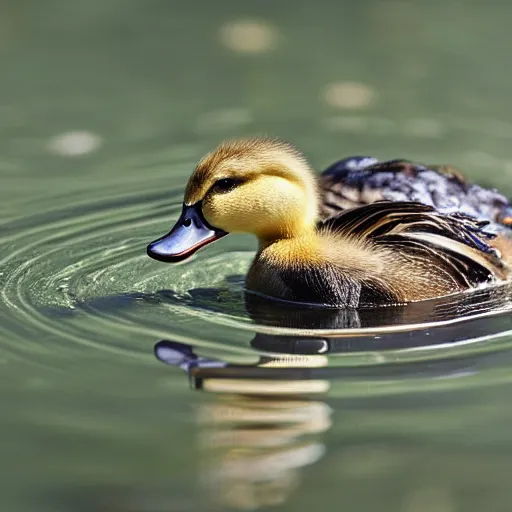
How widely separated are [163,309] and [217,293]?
445mm

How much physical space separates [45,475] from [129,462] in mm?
300

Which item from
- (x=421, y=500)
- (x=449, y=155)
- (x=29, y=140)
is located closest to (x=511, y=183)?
(x=449, y=155)

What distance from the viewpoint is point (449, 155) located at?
9.02m

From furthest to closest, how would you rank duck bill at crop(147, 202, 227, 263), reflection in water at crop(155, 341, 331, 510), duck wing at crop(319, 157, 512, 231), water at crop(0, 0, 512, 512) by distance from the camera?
duck wing at crop(319, 157, 512, 231)
duck bill at crop(147, 202, 227, 263)
water at crop(0, 0, 512, 512)
reflection in water at crop(155, 341, 331, 510)

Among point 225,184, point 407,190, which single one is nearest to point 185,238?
point 225,184

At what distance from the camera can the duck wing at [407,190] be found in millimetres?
7211

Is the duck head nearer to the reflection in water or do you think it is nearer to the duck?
the duck

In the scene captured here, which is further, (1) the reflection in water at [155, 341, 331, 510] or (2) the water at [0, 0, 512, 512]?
(2) the water at [0, 0, 512, 512]

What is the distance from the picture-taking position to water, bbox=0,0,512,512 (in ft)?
15.8

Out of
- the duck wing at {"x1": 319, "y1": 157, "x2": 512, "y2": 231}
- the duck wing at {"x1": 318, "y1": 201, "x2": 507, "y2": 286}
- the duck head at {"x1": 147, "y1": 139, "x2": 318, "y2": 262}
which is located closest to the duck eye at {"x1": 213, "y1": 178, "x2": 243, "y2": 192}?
the duck head at {"x1": 147, "y1": 139, "x2": 318, "y2": 262}

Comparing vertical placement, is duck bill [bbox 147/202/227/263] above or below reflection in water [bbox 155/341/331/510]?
above

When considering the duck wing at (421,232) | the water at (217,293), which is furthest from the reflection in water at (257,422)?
the duck wing at (421,232)

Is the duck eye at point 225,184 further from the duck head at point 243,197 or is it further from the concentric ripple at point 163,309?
the concentric ripple at point 163,309

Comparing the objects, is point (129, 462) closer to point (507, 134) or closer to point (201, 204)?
point (201, 204)
